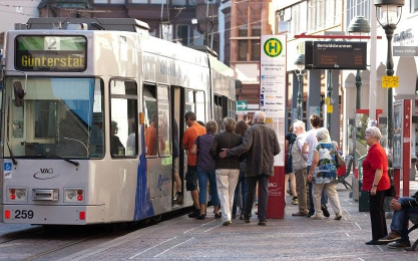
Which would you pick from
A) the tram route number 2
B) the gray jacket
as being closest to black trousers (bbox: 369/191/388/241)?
the gray jacket

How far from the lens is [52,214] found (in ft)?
57.3

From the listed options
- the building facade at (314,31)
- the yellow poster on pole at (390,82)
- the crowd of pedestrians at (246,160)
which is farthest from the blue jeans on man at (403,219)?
the building facade at (314,31)

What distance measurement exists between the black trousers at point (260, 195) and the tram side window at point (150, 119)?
166 centimetres

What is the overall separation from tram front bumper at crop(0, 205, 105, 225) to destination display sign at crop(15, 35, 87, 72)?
206cm

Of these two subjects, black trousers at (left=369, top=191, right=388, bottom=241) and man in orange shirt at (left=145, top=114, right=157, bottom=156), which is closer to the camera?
black trousers at (left=369, top=191, right=388, bottom=241)

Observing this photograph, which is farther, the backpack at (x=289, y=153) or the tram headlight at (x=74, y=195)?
the backpack at (x=289, y=153)

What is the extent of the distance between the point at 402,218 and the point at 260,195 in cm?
481

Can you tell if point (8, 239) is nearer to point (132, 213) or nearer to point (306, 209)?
point (132, 213)

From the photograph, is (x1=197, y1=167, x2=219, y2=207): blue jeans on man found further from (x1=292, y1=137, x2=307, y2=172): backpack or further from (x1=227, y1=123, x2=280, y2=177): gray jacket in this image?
(x1=292, y1=137, x2=307, y2=172): backpack

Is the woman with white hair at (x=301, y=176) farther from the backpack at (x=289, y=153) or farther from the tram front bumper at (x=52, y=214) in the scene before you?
the tram front bumper at (x=52, y=214)

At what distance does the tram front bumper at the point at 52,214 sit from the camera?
17.4 m

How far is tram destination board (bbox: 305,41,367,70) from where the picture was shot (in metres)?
31.6

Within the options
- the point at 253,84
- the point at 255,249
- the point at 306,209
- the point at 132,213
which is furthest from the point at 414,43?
the point at 253,84

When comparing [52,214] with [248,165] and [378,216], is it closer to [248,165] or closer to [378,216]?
[248,165]
